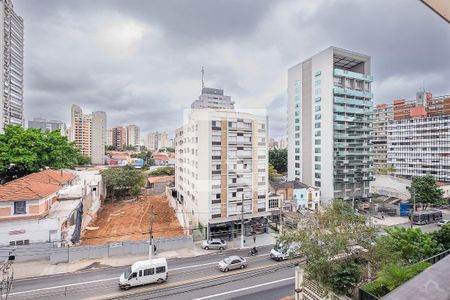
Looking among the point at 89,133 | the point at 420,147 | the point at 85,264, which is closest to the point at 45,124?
the point at 89,133

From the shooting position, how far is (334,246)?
33.6 feet

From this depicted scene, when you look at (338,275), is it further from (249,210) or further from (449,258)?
(249,210)

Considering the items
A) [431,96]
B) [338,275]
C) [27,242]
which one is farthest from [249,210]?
[431,96]

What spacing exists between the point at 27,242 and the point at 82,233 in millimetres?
5851

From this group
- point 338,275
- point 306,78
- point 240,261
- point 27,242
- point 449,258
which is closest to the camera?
point 449,258

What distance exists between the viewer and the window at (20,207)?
19208 mm

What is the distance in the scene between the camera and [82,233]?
2481 centimetres

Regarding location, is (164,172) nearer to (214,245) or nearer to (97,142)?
(214,245)

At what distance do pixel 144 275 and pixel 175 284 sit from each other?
1981mm

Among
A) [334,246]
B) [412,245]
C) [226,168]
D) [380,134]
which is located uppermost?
[380,134]

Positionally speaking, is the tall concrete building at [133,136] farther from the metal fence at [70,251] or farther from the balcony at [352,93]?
the metal fence at [70,251]

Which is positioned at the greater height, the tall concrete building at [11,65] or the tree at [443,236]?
the tall concrete building at [11,65]

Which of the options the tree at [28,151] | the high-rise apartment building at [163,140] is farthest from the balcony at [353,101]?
the high-rise apartment building at [163,140]

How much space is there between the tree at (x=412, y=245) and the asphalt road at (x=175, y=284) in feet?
16.4
